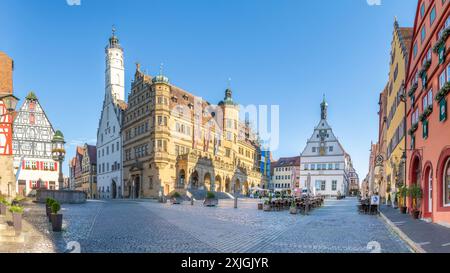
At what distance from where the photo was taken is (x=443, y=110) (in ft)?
45.9

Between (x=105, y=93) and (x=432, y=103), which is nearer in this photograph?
(x=432, y=103)

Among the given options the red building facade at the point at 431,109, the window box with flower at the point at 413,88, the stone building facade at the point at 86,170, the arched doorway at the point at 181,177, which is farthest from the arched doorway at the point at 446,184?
the stone building facade at the point at 86,170

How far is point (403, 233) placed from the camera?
11.9 m

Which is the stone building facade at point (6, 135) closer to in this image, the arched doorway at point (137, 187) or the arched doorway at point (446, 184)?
the arched doorway at point (137, 187)

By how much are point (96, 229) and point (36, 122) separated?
103 feet

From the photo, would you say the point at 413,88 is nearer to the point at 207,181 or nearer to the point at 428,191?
the point at 428,191

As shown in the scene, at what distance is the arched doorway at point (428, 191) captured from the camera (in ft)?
54.3

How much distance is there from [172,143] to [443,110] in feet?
134

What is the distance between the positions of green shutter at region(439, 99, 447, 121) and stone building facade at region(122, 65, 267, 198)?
33400 mm

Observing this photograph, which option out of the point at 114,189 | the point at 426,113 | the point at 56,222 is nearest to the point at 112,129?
the point at 114,189

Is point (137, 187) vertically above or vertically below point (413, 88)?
below

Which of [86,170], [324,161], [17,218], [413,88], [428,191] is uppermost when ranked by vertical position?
[413,88]
